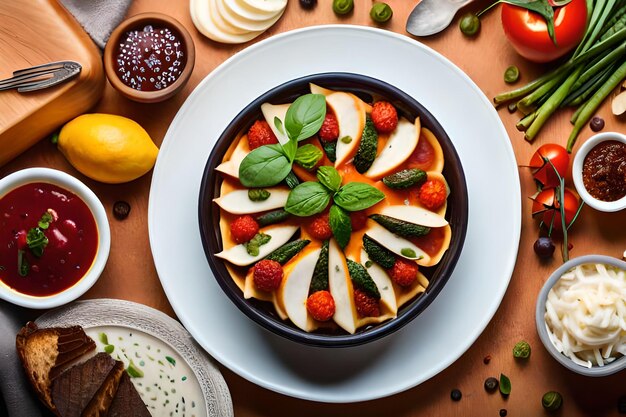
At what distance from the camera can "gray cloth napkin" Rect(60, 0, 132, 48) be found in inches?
146

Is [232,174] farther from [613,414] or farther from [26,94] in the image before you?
[613,414]

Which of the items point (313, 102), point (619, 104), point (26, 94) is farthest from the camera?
point (619, 104)

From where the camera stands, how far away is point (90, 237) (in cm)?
356

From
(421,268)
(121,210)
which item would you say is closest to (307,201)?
(421,268)

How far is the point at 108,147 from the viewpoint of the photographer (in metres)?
3.47

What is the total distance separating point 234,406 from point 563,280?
1758mm

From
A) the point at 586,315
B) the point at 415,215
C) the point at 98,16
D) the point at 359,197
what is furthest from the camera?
the point at 98,16

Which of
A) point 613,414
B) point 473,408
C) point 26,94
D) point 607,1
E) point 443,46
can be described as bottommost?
point 473,408

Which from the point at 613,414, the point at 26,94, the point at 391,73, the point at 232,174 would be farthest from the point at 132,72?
the point at 613,414

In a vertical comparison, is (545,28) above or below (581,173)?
above

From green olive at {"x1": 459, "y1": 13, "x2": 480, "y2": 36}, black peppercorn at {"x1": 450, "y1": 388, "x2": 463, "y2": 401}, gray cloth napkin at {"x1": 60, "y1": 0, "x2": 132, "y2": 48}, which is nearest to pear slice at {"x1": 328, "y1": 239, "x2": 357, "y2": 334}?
black peppercorn at {"x1": 450, "y1": 388, "x2": 463, "y2": 401}

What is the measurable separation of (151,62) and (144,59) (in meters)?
0.04

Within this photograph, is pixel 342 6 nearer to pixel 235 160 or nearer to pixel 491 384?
pixel 235 160

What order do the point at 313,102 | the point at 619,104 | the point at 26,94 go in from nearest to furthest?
the point at 313,102 < the point at 26,94 < the point at 619,104
